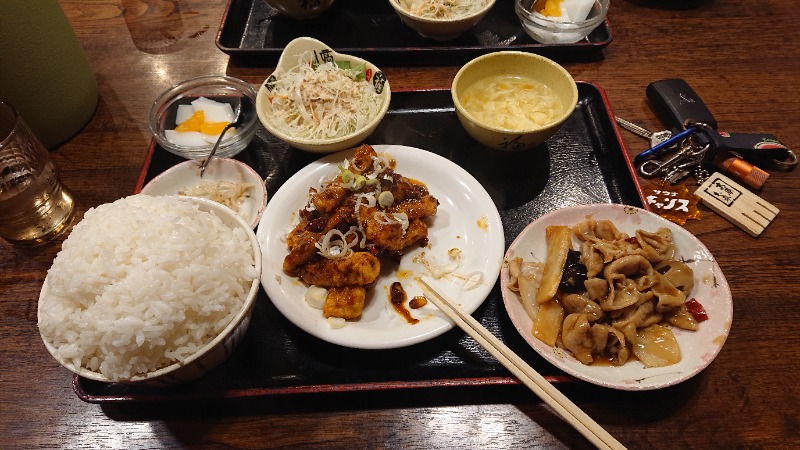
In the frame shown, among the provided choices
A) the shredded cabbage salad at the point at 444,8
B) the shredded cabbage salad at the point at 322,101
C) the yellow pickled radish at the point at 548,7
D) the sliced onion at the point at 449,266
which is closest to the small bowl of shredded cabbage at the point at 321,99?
the shredded cabbage salad at the point at 322,101

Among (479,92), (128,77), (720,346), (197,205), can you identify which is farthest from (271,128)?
(720,346)

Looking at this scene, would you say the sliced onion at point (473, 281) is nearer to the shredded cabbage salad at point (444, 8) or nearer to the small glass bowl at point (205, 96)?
the small glass bowl at point (205, 96)

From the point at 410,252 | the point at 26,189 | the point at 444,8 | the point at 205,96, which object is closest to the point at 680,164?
the point at 410,252

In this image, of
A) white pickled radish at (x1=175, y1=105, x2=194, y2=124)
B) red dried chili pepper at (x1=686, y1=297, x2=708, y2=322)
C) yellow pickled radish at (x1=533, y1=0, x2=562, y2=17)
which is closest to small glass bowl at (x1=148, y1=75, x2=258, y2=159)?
white pickled radish at (x1=175, y1=105, x2=194, y2=124)

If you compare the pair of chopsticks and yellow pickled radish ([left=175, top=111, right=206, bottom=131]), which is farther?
yellow pickled radish ([left=175, top=111, right=206, bottom=131])

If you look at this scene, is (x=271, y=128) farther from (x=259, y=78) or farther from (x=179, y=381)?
(x=179, y=381)

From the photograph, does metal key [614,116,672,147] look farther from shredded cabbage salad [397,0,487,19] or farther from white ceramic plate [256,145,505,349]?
shredded cabbage salad [397,0,487,19]
